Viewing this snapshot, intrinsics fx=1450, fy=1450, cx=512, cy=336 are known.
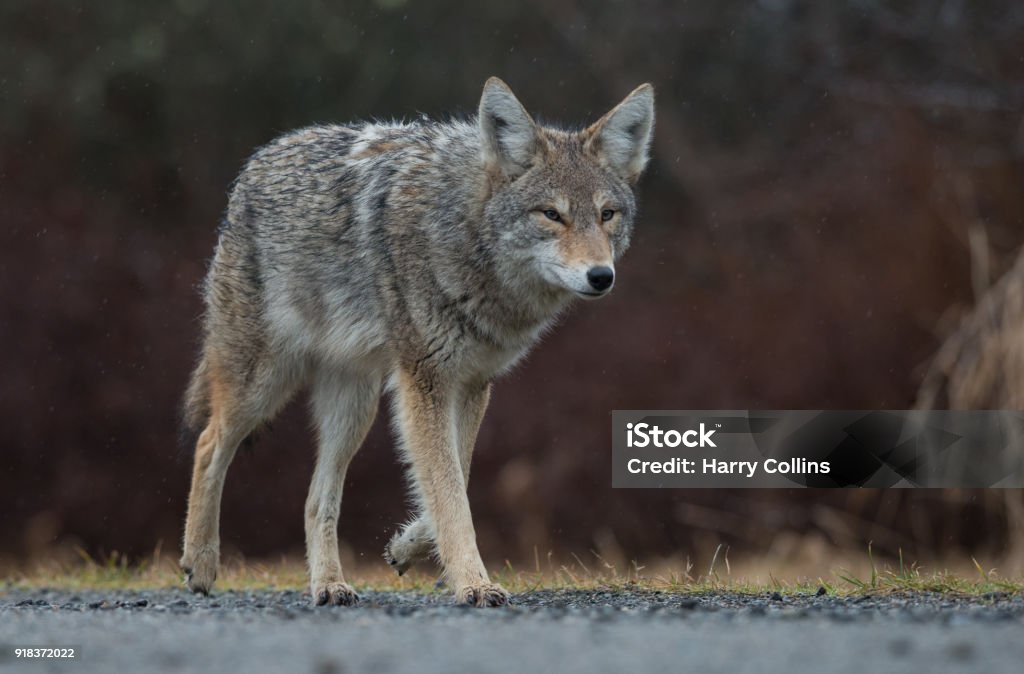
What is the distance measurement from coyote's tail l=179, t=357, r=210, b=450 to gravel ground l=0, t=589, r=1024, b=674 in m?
1.86

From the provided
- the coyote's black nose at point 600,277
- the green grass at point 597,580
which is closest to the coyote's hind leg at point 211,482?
the green grass at point 597,580

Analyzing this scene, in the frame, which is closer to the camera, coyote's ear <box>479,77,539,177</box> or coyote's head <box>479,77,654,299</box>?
coyote's head <box>479,77,654,299</box>

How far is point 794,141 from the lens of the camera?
1455cm

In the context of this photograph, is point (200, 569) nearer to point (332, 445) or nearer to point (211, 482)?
point (211, 482)

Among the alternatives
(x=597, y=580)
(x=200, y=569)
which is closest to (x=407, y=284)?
(x=597, y=580)

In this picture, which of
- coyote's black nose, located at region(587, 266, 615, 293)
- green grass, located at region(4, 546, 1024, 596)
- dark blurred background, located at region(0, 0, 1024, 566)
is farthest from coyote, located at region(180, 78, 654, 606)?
dark blurred background, located at region(0, 0, 1024, 566)

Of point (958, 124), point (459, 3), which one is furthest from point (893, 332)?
point (459, 3)

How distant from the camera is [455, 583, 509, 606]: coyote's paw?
5.12 m

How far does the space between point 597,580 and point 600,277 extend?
135 cm

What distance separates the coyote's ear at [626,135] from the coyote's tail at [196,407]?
220 cm

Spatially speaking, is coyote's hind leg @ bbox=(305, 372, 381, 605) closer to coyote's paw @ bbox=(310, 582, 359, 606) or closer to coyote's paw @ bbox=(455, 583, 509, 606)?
coyote's paw @ bbox=(310, 582, 359, 606)

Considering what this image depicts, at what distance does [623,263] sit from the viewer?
14.3 m

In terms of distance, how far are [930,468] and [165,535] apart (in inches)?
256

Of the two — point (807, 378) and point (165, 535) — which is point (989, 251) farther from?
point (165, 535)
